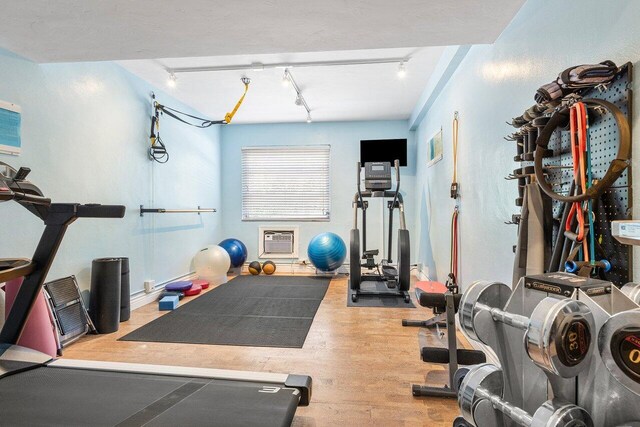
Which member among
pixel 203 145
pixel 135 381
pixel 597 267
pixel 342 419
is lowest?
pixel 342 419

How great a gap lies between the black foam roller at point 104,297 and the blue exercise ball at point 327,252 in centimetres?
269

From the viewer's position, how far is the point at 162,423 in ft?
4.09

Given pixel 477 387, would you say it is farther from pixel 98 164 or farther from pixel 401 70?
pixel 98 164

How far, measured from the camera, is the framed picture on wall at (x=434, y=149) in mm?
3814

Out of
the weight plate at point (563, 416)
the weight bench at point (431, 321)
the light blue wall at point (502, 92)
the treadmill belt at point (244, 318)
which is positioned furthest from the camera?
the weight bench at point (431, 321)

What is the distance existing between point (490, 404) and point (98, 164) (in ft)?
11.6

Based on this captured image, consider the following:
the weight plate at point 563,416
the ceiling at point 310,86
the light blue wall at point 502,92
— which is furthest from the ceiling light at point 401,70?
the weight plate at point 563,416

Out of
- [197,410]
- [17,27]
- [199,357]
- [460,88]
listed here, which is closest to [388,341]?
[199,357]

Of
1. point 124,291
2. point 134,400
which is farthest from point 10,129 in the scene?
point 134,400

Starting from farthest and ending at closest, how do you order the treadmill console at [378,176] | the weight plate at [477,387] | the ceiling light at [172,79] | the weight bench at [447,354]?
the treadmill console at [378,176], the ceiling light at [172,79], the weight bench at [447,354], the weight plate at [477,387]

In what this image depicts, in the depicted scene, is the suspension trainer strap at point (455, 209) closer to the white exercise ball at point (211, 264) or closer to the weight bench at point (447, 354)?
the weight bench at point (447, 354)

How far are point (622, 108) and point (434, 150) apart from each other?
303 cm

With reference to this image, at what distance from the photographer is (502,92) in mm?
2109

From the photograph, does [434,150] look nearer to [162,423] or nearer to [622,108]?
[622,108]
